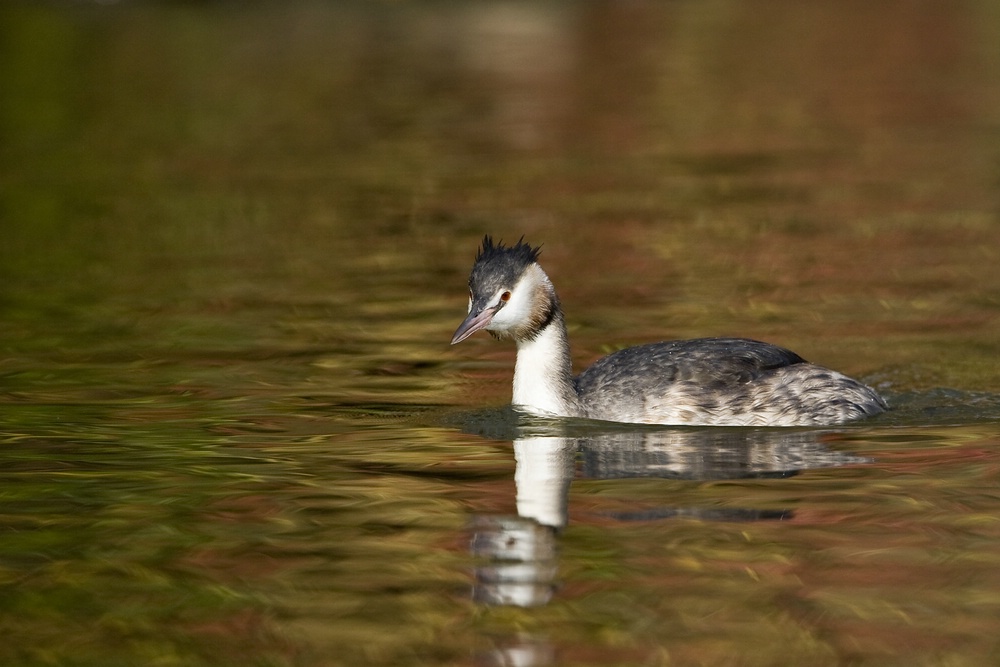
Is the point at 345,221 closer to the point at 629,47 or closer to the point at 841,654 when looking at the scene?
the point at 841,654

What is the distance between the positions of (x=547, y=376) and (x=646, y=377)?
636 mm

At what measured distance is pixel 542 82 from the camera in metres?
38.8

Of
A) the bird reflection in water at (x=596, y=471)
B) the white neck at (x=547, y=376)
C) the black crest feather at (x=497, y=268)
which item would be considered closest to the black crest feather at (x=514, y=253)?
the black crest feather at (x=497, y=268)

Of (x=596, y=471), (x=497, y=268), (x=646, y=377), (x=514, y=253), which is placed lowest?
(x=596, y=471)

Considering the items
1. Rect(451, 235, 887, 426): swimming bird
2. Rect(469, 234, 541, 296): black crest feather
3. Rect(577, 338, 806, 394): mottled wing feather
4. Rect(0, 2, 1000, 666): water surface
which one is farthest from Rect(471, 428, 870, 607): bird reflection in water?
Rect(469, 234, 541, 296): black crest feather

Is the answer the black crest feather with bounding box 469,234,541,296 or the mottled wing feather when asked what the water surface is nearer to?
the mottled wing feather

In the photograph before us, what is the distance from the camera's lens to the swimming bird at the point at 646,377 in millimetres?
11164

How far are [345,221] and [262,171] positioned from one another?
452cm

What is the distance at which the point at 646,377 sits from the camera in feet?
37.0

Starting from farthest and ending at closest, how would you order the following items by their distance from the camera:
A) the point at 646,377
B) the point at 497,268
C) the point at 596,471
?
1. the point at 646,377
2. the point at 497,268
3. the point at 596,471

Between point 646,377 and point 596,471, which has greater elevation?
point 646,377

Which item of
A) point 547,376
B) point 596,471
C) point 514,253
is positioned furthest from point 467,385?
point 596,471

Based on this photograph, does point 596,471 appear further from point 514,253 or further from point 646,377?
point 514,253

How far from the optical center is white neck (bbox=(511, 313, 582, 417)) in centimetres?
1145
